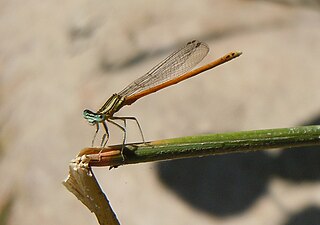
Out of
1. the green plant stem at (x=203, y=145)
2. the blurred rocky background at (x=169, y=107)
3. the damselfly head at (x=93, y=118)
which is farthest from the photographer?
the blurred rocky background at (x=169, y=107)

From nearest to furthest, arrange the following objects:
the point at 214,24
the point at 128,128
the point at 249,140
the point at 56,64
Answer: the point at 249,140 → the point at 128,128 → the point at 214,24 → the point at 56,64

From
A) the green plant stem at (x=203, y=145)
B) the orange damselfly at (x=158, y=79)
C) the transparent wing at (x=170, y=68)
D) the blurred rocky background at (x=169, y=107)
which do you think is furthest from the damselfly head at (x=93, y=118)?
the blurred rocky background at (x=169, y=107)

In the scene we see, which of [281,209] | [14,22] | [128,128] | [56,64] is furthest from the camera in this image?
[14,22]

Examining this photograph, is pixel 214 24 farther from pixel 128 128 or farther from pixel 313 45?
pixel 128 128

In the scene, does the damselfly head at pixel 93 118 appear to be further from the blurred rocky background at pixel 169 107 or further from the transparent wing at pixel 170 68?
the blurred rocky background at pixel 169 107

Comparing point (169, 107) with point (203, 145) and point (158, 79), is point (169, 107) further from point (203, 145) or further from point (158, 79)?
point (203, 145)

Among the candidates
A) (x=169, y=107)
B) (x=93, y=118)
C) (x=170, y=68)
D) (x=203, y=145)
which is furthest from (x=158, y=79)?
(x=169, y=107)

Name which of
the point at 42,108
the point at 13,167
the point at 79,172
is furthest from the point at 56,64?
the point at 79,172
